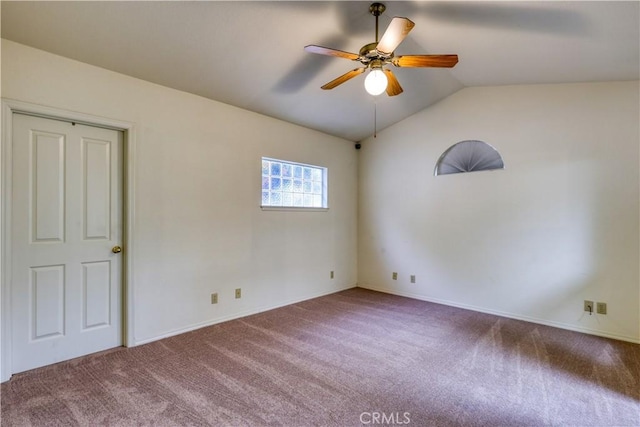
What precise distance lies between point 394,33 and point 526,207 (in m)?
2.85

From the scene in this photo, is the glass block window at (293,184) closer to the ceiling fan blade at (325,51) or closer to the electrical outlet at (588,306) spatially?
the ceiling fan blade at (325,51)

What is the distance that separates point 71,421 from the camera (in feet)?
6.06

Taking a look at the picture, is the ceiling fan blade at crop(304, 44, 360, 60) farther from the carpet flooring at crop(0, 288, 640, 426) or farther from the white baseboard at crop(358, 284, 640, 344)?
the white baseboard at crop(358, 284, 640, 344)

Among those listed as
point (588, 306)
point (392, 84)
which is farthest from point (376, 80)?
point (588, 306)

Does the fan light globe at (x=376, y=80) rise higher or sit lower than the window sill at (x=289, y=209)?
higher

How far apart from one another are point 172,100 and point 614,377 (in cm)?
450

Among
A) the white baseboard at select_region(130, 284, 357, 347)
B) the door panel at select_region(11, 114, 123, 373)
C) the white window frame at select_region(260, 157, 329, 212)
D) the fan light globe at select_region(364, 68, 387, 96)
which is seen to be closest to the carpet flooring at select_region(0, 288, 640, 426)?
the white baseboard at select_region(130, 284, 357, 347)

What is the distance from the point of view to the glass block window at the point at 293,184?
4.05 m

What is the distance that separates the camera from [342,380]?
2.32 meters

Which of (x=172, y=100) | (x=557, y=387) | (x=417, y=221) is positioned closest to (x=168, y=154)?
(x=172, y=100)

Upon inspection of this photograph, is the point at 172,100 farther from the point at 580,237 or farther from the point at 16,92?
the point at 580,237

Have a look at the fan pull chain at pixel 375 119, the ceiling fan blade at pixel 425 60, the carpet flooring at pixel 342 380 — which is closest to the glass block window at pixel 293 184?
the fan pull chain at pixel 375 119

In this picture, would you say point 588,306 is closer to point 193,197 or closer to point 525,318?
point 525,318

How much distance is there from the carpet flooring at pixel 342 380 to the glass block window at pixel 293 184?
5.36 ft
